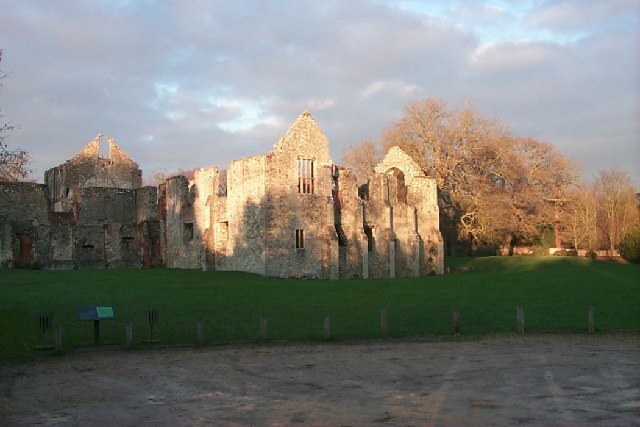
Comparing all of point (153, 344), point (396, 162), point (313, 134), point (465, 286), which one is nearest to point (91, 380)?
point (153, 344)

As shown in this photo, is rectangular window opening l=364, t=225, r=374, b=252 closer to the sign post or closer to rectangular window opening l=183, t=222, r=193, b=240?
rectangular window opening l=183, t=222, r=193, b=240

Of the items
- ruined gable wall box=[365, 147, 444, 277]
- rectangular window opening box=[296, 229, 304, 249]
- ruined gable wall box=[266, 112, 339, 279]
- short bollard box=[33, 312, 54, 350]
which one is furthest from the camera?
ruined gable wall box=[365, 147, 444, 277]

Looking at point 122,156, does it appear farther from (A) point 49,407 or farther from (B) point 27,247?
(A) point 49,407

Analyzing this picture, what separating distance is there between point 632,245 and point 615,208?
47.4 feet

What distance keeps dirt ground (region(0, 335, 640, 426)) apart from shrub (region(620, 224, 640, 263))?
131 ft

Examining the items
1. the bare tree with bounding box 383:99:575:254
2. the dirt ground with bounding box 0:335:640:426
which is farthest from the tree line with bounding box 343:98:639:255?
the dirt ground with bounding box 0:335:640:426

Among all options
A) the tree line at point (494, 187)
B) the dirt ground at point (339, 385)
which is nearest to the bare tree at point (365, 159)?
the tree line at point (494, 187)

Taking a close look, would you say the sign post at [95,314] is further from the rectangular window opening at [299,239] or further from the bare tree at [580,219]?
the bare tree at [580,219]

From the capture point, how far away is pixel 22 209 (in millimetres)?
47781

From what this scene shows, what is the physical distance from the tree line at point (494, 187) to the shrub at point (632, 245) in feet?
16.5

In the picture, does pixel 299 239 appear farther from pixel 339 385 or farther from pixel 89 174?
pixel 339 385

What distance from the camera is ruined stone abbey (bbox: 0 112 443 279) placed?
40844 millimetres

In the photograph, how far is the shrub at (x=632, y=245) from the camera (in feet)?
180

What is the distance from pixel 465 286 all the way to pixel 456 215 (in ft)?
93.7
